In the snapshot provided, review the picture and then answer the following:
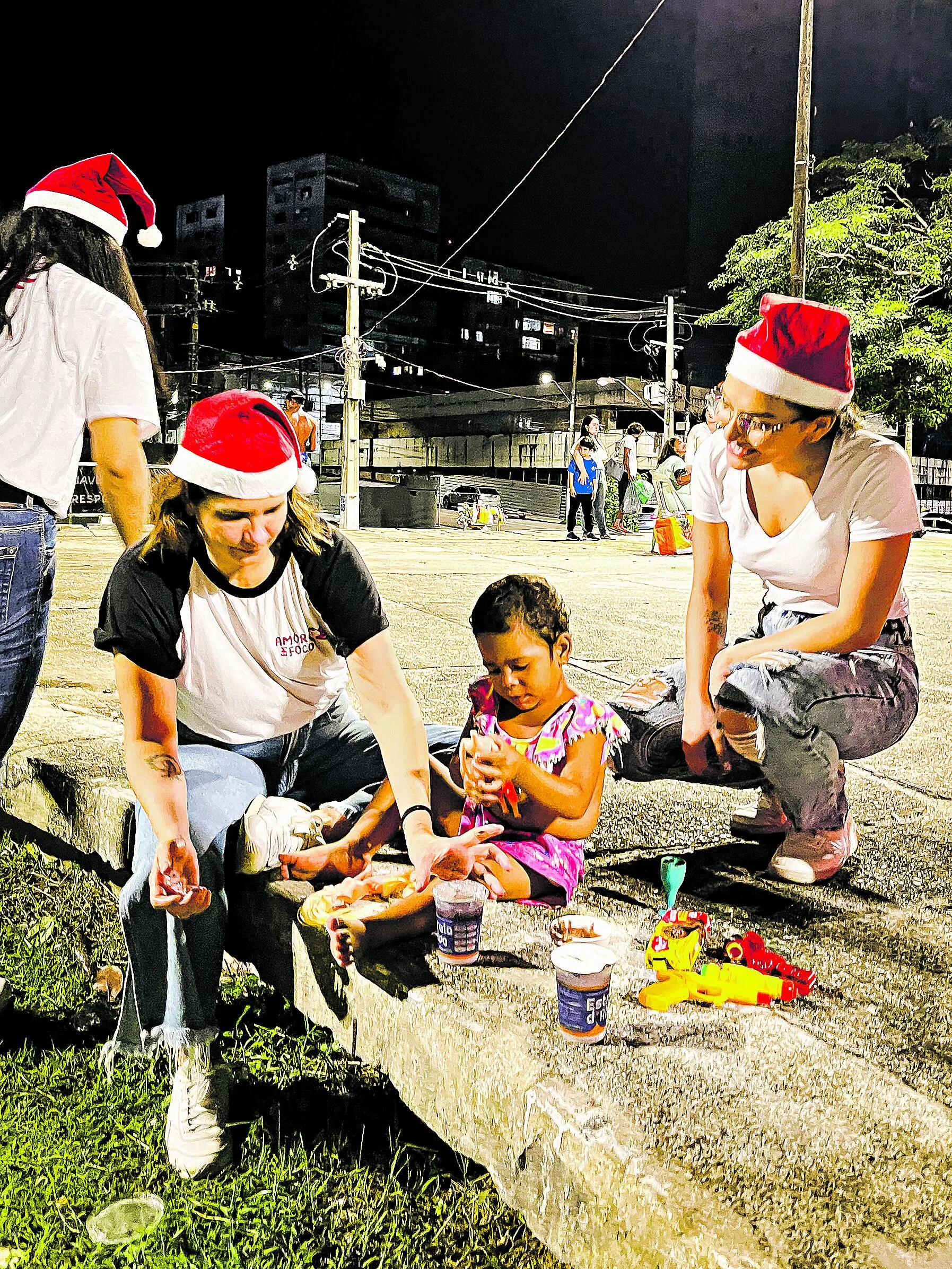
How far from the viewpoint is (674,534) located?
11.6 ft

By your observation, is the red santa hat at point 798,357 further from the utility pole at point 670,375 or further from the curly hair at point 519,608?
the utility pole at point 670,375

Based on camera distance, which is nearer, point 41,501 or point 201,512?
point 201,512

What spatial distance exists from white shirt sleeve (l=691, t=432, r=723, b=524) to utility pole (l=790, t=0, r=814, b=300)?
32.2 inches

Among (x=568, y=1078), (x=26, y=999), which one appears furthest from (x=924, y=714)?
(x=26, y=999)

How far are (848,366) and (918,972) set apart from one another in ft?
4.28

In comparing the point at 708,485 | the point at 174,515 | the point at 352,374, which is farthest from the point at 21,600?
the point at 352,374

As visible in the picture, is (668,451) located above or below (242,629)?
above

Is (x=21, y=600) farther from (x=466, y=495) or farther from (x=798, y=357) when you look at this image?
(x=466, y=495)

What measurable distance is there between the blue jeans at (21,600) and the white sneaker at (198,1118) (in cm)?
88

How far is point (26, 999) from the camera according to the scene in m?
2.69

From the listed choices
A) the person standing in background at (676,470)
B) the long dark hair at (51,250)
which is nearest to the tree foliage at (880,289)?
the person standing in background at (676,470)

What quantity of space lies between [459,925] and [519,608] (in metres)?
0.68

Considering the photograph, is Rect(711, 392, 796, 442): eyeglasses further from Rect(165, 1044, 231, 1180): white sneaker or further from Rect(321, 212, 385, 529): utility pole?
Rect(321, 212, 385, 529): utility pole

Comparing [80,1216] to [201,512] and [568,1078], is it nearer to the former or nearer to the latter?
[568,1078]
